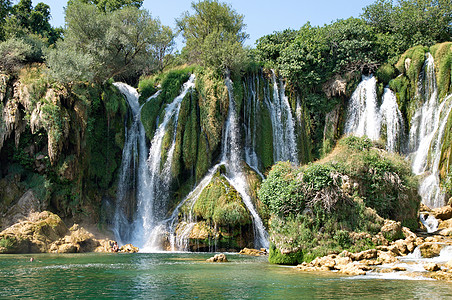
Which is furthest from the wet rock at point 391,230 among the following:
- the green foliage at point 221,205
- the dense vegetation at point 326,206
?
the green foliage at point 221,205

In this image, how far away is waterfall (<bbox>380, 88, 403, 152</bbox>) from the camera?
3444 centimetres

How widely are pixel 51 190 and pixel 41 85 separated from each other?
23.4ft

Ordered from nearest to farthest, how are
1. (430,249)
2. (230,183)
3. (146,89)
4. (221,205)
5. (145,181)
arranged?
(430,249) → (221,205) → (230,183) → (145,181) → (146,89)

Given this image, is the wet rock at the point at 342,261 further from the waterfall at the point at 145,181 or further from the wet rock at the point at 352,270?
the waterfall at the point at 145,181

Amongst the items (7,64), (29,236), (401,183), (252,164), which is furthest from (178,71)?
(401,183)

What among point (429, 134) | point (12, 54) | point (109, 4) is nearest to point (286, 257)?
point (429, 134)

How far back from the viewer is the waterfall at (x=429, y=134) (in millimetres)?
29859

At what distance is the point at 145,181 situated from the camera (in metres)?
33.3

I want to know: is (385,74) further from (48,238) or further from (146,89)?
(48,238)

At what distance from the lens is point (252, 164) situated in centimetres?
3462

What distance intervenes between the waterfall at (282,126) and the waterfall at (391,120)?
6.97 meters

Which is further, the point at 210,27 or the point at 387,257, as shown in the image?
the point at 210,27

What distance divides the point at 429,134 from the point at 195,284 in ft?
82.7

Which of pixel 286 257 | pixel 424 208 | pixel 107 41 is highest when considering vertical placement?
pixel 107 41
